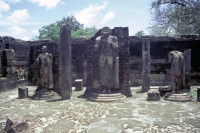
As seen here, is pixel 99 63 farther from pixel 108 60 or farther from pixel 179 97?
pixel 179 97

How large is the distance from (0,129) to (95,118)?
2.32 meters

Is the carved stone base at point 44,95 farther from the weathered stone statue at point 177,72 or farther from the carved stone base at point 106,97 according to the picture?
the weathered stone statue at point 177,72

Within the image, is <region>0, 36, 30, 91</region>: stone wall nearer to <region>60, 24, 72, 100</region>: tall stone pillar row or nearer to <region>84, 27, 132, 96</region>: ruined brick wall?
<region>60, 24, 72, 100</region>: tall stone pillar row

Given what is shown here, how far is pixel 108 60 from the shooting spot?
762 cm

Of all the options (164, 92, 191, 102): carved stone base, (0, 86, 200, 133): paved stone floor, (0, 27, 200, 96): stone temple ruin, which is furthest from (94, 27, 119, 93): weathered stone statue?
(164, 92, 191, 102): carved stone base

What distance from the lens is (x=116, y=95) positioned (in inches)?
294

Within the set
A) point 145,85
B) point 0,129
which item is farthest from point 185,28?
point 0,129

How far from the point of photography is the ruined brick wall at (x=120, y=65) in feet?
26.4

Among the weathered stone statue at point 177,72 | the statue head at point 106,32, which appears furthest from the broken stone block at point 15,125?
the weathered stone statue at point 177,72

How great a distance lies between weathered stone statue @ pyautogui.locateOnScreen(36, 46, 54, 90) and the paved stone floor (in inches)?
37.0

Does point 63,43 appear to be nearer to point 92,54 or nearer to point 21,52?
point 92,54

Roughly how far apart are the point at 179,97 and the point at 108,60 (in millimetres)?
3028

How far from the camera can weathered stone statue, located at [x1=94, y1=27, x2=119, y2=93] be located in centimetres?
768

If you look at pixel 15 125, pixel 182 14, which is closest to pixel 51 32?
pixel 182 14
